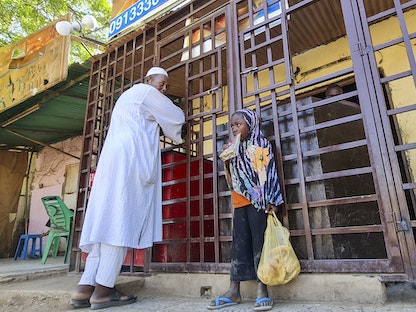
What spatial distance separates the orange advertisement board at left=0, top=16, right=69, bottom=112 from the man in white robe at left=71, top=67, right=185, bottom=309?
8.06ft

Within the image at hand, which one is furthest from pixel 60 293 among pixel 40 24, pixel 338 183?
pixel 40 24

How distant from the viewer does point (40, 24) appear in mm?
9492

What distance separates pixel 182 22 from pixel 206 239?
286 cm

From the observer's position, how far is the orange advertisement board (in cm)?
498

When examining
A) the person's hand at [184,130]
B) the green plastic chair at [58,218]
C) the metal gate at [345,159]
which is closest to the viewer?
the metal gate at [345,159]

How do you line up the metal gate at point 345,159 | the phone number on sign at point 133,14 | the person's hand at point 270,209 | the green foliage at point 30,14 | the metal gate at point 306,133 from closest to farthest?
the metal gate at point 345,159 → the metal gate at point 306,133 → the person's hand at point 270,209 → the phone number on sign at point 133,14 → the green foliage at point 30,14

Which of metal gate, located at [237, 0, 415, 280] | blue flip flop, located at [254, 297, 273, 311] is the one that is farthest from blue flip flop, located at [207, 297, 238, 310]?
metal gate, located at [237, 0, 415, 280]

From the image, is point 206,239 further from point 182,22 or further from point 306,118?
point 182,22

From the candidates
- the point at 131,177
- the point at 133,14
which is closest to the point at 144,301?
the point at 131,177

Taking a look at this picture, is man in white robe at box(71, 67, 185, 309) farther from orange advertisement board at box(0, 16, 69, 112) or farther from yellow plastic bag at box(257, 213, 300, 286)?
orange advertisement board at box(0, 16, 69, 112)

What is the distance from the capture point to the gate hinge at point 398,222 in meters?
2.04

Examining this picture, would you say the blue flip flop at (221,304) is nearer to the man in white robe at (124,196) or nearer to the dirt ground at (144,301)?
the dirt ground at (144,301)

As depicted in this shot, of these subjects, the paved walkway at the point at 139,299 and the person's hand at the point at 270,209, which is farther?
the person's hand at the point at 270,209

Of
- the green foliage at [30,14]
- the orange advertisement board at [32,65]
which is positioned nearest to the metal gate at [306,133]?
the orange advertisement board at [32,65]
